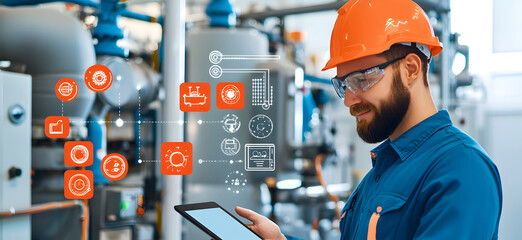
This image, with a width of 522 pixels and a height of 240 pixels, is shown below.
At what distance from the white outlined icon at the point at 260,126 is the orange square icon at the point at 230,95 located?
8 cm

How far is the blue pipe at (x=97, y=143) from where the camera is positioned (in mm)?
2072

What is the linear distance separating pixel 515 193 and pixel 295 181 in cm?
148

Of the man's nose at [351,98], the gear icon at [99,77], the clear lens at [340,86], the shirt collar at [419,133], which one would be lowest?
the shirt collar at [419,133]

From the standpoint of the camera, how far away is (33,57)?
1958 mm

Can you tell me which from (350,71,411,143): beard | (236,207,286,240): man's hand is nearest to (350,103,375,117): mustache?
(350,71,411,143): beard

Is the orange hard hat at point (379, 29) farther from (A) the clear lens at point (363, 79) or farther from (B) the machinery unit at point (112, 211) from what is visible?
(B) the machinery unit at point (112, 211)

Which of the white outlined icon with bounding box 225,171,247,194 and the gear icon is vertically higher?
the gear icon

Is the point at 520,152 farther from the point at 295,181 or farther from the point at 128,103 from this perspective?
the point at 128,103

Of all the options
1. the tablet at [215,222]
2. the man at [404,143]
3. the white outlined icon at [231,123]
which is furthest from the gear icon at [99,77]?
the man at [404,143]

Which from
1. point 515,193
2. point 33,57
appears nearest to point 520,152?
point 515,193

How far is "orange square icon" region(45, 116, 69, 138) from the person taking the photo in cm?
177

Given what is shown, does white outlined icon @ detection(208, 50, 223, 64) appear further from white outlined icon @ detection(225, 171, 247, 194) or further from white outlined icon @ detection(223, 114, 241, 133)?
white outlined icon @ detection(225, 171, 247, 194)

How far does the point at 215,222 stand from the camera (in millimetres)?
→ 1149

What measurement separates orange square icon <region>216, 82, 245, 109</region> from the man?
A: 0.54 m
